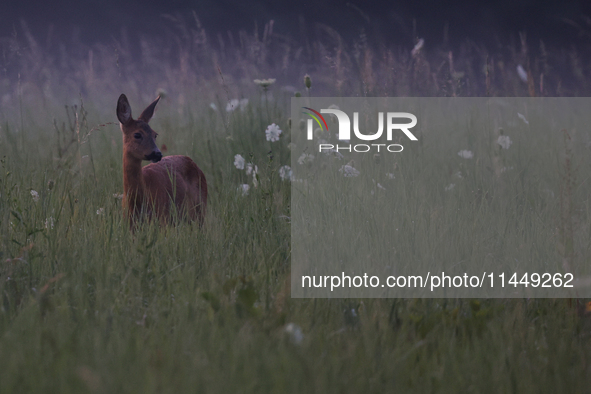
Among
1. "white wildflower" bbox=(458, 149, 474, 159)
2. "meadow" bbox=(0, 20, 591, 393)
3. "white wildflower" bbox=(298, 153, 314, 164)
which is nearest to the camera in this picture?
"meadow" bbox=(0, 20, 591, 393)

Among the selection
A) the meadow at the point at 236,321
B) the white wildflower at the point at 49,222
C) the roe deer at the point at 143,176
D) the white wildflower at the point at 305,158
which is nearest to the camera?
the meadow at the point at 236,321

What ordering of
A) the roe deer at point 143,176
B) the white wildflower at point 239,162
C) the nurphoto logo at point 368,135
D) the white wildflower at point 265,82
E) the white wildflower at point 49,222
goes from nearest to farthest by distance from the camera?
the white wildflower at point 49,222, the roe deer at point 143,176, the nurphoto logo at point 368,135, the white wildflower at point 239,162, the white wildflower at point 265,82

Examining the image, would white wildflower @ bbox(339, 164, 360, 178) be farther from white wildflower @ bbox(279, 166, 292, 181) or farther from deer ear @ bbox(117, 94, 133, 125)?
deer ear @ bbox(117, 94, 133, 125)

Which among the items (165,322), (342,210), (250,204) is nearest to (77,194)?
(250,204)

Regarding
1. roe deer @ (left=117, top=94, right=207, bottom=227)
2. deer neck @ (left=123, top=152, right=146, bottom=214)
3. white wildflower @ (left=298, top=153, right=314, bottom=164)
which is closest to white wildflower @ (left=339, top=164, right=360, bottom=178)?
white wildflower @ (left=298, top=153, right=314, bottom=164)

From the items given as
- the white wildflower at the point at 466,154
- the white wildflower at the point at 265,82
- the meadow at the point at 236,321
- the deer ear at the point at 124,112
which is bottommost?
the meadow at the point at 236,321

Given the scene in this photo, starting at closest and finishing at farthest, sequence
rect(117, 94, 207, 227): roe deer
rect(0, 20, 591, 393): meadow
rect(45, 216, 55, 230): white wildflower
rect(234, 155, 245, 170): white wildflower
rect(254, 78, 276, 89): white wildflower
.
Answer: rect(0, 20, 591, 393): meadow, rect(45, 216, 55, 230): white wildflower, rect(117, 94, 207, 227): roe deer, rect(234, 155, 245, 170): white wildflower, rect(254, 78, 276, 89): white wildflower

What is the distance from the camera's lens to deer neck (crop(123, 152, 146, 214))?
3.62 meters

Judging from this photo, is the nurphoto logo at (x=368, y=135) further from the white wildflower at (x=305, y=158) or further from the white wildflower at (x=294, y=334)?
the white wildflower at (x=294, y=334)

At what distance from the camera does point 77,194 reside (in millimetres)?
4105

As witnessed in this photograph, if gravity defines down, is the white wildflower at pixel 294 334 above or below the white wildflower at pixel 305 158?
below

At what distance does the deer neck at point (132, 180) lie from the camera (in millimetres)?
3619

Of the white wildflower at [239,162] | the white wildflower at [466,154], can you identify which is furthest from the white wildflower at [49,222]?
the white wildflower at [466,154]

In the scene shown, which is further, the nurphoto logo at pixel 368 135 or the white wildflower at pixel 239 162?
the white wildflower at pixel 239 162
